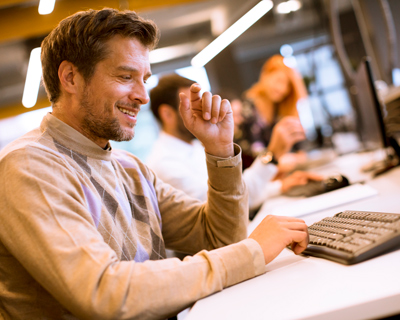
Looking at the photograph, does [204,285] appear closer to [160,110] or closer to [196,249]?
[196,249]

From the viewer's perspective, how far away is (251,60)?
340 inches

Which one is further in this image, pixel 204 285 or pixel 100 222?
pixel 100 222

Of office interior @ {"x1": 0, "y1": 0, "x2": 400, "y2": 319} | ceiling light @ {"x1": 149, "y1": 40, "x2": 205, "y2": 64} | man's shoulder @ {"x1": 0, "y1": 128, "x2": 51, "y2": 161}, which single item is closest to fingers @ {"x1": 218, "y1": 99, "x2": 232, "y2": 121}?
man's shoulder @ {"x1": 0, "y1": 128, "x2": 51, "y2": 161}

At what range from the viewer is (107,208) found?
0.94 meters

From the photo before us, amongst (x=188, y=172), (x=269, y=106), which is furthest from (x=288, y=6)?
(x=188, y=172)

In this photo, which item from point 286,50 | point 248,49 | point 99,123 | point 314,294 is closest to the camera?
point 314,294

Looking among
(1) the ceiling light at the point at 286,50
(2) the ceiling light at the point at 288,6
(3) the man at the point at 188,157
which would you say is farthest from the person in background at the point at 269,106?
(1) the ceiling light at the point at 286,50

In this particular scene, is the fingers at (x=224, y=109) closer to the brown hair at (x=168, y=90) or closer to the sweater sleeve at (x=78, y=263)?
the sweater sleeve at (x=78, y=263)

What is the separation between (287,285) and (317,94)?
27.3 feet

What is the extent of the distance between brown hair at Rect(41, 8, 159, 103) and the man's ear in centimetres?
1

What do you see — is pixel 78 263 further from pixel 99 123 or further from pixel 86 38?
pixel 86 38

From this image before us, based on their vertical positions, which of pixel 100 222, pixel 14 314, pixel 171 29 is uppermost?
pixel 171 29

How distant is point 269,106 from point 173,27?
3632 mm

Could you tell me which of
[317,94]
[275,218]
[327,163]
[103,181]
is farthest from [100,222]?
[317,94]
